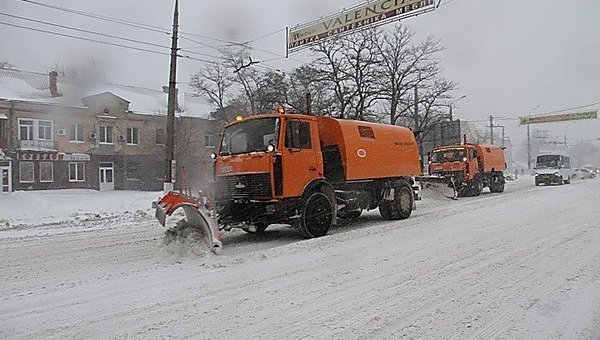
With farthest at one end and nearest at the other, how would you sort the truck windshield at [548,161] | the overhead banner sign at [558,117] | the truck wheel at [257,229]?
the overhead banner sign at [558,117] < the truck windshield at [548,161] < the truck wheel at [257,229]

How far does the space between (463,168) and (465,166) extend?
6.0 inches

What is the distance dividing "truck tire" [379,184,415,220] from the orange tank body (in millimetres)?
465

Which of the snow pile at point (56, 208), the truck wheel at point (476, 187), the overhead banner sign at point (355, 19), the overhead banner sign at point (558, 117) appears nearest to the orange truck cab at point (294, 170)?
the overhead banner sign at point (355, 19)

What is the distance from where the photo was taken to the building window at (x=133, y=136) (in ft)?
120

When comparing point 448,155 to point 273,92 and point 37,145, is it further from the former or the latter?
point 37,145

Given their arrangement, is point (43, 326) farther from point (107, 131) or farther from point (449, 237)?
point (107, 131)

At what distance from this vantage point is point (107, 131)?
112 feet

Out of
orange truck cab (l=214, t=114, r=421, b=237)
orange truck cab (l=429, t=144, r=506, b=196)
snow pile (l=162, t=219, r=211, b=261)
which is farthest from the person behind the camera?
orange truck cab (l=429, t=144, r=506, b=196)

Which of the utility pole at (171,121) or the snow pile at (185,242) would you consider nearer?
the snow pile at (185,242)

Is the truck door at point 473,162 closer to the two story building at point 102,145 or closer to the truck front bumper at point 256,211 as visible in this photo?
the two story building at point 102,145

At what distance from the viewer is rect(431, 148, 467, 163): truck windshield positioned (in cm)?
2367

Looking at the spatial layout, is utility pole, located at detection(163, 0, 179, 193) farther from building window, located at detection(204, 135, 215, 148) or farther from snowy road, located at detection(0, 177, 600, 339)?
building window, located at detection(204, 135, 215, 148)

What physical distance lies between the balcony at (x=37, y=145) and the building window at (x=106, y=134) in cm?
433

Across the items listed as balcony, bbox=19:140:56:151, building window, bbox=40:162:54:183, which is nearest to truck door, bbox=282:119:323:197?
balcony, bbox=19:140:56:151
